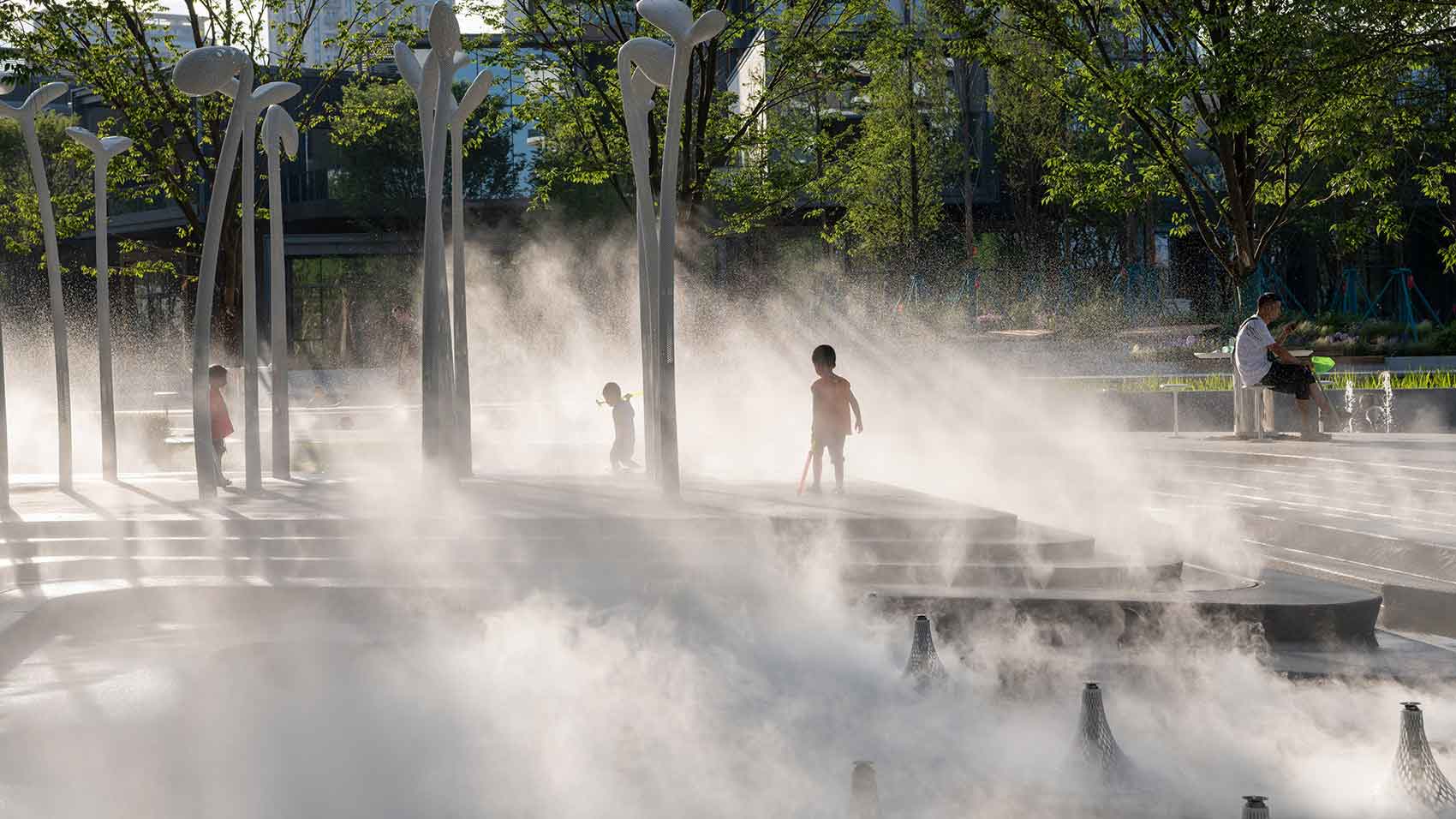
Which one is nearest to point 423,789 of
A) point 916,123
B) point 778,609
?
point 778,609

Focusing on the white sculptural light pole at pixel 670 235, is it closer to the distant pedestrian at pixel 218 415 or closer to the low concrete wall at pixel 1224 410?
the distant pedestrian at pixel 218 415

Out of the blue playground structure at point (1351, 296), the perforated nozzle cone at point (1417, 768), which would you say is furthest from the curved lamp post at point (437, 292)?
the blue playground structure at point (1351, 296)

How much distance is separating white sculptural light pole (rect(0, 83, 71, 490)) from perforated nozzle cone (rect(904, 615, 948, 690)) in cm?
1064

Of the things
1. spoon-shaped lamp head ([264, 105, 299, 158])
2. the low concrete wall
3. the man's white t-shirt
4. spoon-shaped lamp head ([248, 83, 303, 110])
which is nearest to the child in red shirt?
the man's white t-shirt

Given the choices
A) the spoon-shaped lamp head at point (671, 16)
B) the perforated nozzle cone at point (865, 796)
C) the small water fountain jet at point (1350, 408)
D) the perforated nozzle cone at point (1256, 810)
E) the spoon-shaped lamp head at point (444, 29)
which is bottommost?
the perforated nozzle cone at point (1256, 810)

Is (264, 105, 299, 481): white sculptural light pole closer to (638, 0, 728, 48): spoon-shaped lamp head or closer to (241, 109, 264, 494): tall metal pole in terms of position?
(241, 109, 264, 494): tall metal pole

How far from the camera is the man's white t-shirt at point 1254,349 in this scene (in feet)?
42.7

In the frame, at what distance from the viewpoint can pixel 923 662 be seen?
7.29 meters

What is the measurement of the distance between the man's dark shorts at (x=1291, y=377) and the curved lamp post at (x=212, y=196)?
9.68 m

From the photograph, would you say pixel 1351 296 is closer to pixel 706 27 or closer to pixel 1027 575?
pixel 706 27

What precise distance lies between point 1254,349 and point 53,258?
12.6 metres

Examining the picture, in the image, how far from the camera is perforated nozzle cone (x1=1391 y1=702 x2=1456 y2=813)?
5.15 meters

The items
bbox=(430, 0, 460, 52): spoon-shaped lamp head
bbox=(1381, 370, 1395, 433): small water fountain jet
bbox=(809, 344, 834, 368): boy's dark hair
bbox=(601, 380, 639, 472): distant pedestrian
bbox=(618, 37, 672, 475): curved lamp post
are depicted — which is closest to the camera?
bbox=(809, 344, 834, 368): boy's dark hair

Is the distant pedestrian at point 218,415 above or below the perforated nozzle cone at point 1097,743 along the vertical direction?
above
